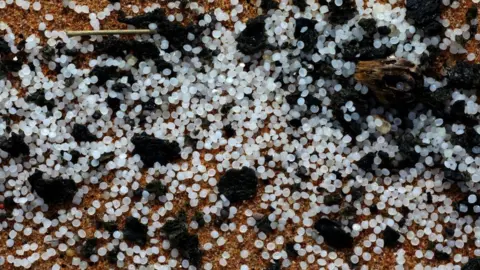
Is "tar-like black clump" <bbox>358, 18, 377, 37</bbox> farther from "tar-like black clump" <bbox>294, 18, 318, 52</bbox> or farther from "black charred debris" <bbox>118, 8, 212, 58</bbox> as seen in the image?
"black charred debris" <bbox>118, 8, 212, 58</bbox>

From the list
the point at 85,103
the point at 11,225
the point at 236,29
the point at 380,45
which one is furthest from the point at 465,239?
the point at 11,225

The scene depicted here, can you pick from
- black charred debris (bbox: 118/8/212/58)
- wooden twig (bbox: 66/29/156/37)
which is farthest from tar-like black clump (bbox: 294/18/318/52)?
wooden twig (bbox: 66/29/156/37)

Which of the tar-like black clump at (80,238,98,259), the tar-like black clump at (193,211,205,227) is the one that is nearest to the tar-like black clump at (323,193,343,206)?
the tar-like black clump at (193,211,205,227)

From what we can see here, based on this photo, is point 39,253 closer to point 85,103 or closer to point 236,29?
point 85,103

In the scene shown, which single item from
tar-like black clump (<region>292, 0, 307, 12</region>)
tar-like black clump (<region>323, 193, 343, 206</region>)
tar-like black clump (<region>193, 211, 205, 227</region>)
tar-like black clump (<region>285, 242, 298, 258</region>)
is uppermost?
tar-like black clump (<region>292, 0, 307, 12</region>)

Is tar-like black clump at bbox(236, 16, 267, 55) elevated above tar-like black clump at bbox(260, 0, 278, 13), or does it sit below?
below

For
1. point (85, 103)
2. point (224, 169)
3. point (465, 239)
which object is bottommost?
point (465, 239)
